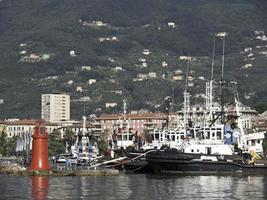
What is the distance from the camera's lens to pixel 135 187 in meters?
83.0

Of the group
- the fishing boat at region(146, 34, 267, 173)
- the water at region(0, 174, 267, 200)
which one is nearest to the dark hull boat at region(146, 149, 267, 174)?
the fishing boat at region(146, 34, 267, 173)

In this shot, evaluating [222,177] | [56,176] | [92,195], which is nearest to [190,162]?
[222,177]

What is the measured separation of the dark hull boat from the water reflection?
14.7 m

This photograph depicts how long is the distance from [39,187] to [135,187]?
26.5 ft

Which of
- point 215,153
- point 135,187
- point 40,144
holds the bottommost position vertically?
point 135,187

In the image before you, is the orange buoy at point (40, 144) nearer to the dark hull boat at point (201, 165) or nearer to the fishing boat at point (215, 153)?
the dark hull boat at point (201, 165)

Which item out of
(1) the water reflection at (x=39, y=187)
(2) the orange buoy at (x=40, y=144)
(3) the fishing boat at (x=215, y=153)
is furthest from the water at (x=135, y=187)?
(3) the fishing boat at (x=215, y=153)

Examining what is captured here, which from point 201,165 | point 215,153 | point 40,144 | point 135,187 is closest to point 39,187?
point 135,187

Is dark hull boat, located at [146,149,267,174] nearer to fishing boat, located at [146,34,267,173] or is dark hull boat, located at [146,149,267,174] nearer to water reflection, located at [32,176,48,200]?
fishing boat, located at [146,34,267,173]

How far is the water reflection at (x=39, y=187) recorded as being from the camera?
71375 mm

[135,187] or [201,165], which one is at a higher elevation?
[201,165]

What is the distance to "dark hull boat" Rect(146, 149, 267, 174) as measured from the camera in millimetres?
101000

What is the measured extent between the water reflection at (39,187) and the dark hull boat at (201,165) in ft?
48.2

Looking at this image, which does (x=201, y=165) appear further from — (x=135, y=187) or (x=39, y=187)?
(x=39, y=187)
